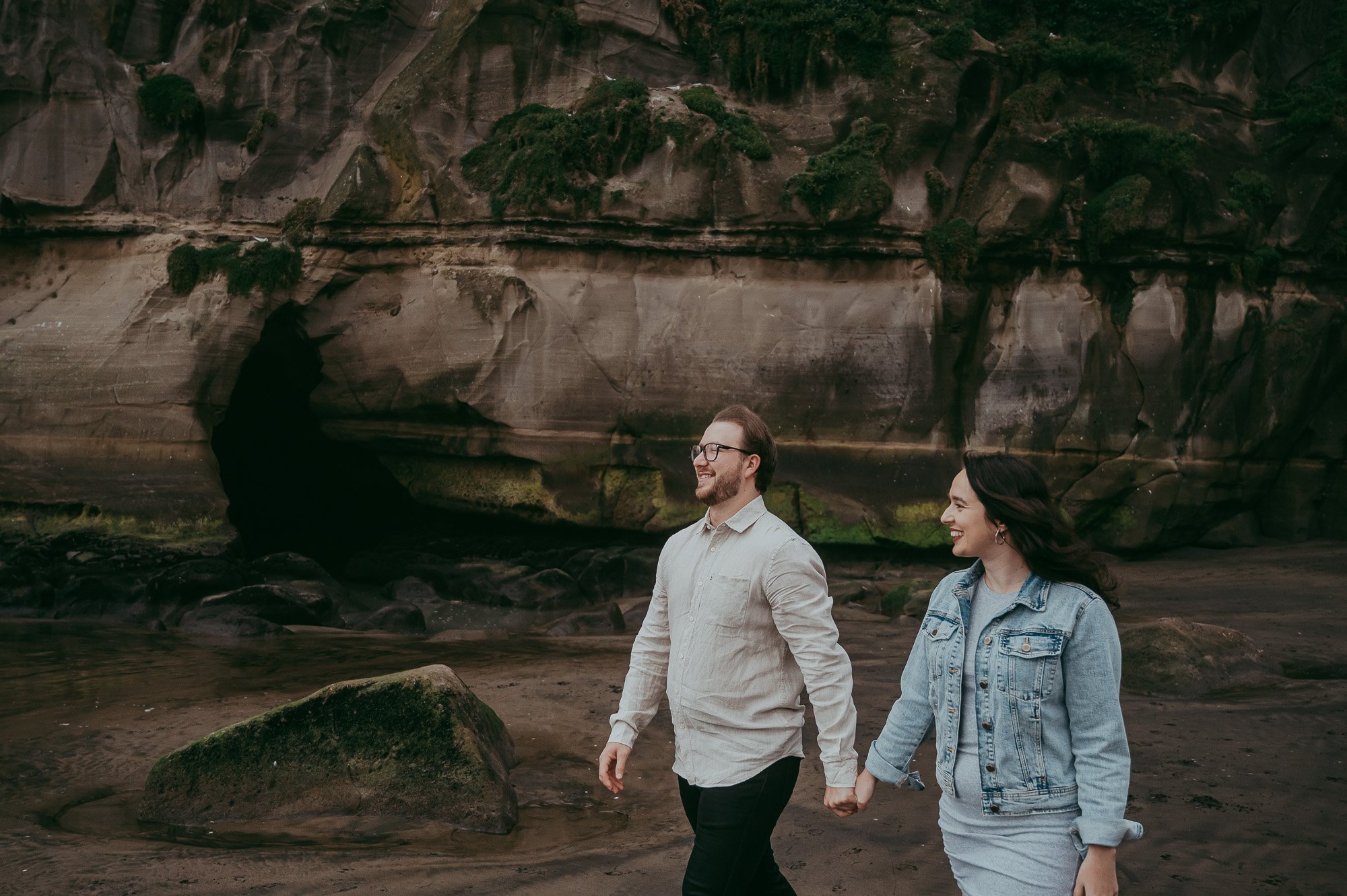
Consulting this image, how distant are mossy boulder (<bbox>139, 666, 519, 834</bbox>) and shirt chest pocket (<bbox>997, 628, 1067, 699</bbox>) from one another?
358cm

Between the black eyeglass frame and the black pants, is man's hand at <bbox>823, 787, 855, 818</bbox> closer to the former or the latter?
the black pants

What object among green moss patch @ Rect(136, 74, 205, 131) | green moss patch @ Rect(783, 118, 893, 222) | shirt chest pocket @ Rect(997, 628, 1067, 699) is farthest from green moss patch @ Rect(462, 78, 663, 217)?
shirt chest pocket @ Rect(997, 628, 1067, 699)

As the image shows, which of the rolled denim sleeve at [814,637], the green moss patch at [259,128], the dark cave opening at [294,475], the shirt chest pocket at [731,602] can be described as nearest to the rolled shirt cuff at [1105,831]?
the rolled denim sleeve at [814,637]

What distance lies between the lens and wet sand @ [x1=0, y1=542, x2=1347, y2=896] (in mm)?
4828

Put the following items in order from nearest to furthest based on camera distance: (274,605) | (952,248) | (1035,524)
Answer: (1035,524), (274,605), (952,248)

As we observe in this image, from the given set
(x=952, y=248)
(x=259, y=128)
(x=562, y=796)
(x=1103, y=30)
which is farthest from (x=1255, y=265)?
(x=259, y=128)

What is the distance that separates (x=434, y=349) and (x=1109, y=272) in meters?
8.23

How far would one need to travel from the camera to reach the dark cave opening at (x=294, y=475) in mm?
16250

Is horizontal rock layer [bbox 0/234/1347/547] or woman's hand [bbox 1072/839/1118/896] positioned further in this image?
horizontal rock layer [bbox 0/234/1347/547]

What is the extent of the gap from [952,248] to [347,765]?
10.3 metres

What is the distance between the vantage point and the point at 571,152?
1410 centimetres

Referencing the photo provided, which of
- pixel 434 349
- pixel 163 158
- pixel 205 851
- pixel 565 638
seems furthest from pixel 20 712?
pixel 163 158

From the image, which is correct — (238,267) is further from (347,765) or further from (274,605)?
(347,765)

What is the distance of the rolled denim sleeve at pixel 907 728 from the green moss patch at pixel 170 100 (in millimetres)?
14423
